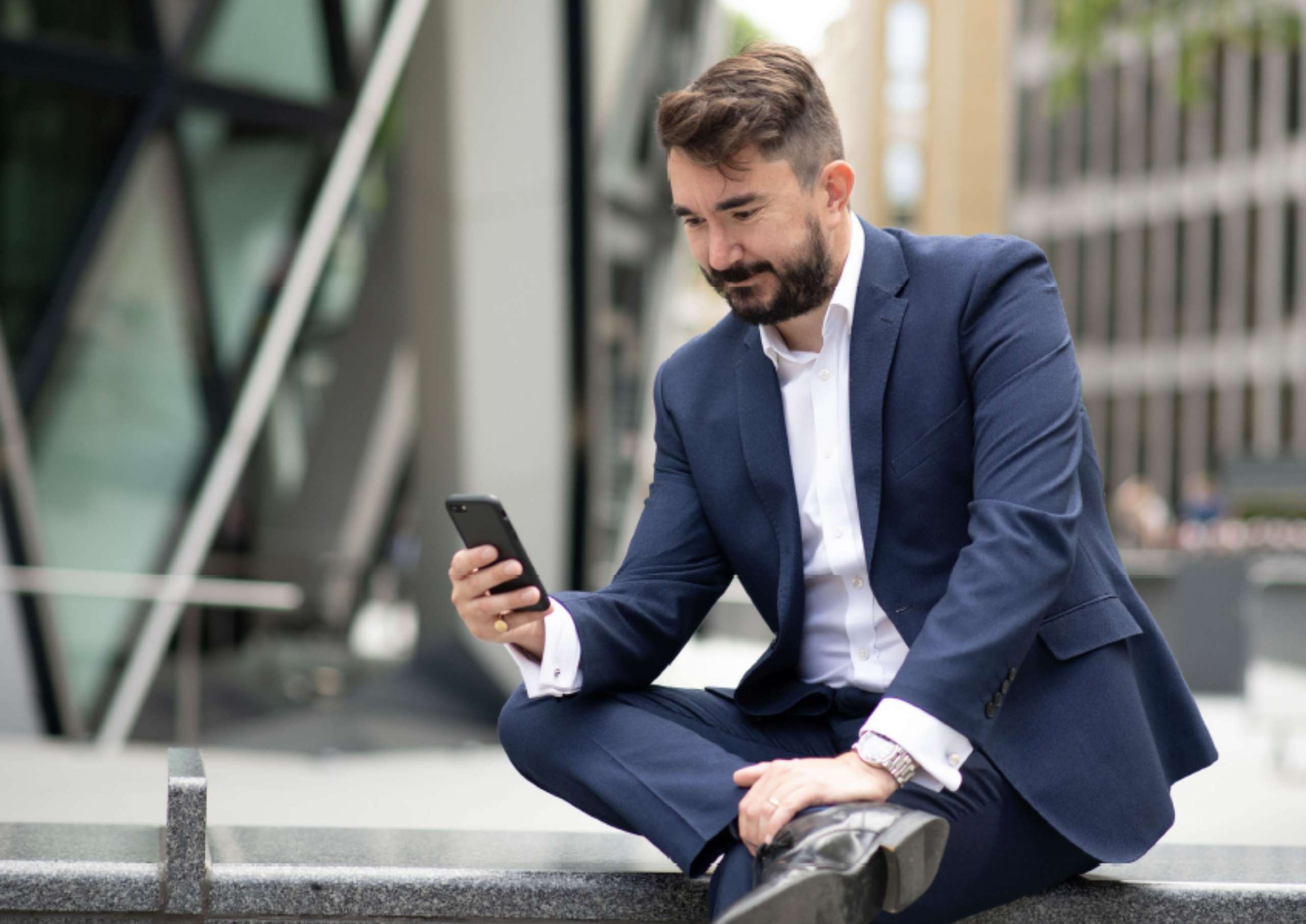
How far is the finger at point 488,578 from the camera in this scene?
2443mm

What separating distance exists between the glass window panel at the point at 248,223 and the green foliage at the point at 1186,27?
572 centimetres

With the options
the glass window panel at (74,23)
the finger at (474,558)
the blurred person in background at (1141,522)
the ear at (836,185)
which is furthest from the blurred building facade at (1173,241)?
the finger at (474,558)

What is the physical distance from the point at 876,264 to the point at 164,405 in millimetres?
7563

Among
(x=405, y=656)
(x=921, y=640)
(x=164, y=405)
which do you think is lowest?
(x=405, y=656)

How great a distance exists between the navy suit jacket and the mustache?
0.22 meters

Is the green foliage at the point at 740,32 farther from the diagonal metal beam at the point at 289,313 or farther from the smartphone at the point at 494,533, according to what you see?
the diagonal metal beam at the point at 289,313

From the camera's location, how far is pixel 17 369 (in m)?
8.59

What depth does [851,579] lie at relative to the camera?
2625 millimetres

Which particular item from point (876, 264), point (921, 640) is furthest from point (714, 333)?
point (921, 640)

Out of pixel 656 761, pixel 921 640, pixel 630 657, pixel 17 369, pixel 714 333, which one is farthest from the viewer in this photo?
pixel 17 369

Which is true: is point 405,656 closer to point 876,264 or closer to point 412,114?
point 412,114

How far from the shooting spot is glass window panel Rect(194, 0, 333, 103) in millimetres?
9250

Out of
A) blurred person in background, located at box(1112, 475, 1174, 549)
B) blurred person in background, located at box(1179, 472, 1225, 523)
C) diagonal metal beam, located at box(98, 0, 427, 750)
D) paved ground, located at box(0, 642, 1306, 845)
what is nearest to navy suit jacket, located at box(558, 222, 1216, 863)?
paved ground, located at box(0, 642, 1306, 845)

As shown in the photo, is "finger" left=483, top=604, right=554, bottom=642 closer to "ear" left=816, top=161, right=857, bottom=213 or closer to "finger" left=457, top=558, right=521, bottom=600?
"finger" left=457, top=558, right=521, bottom=600
